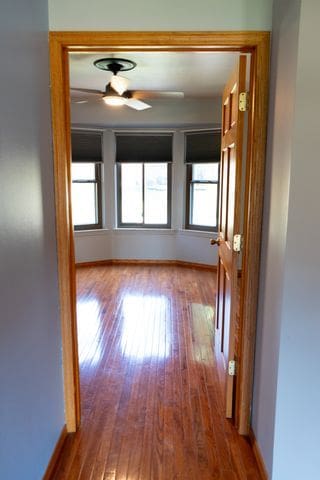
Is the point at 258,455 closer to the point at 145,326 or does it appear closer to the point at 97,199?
the point at 145,326

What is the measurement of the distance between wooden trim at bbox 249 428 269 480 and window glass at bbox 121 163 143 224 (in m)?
4.60

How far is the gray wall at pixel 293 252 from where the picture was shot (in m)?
1.43

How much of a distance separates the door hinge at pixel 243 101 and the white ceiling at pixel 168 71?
140 cm

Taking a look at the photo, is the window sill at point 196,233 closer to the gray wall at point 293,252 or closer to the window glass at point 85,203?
the window glass at point 85,203

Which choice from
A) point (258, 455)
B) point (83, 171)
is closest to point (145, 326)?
point (258, 455)

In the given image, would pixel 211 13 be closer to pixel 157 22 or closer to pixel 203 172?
pixel 157 22

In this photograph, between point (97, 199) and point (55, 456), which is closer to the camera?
point (55, 456)

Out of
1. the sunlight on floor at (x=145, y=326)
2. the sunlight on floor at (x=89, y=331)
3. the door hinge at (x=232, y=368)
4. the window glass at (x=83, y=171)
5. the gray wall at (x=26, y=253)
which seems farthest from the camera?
→ the window glass at (x=83, y=171)

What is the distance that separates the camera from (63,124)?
193 cm

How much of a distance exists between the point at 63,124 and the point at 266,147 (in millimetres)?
1077

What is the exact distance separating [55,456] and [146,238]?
14.9ft

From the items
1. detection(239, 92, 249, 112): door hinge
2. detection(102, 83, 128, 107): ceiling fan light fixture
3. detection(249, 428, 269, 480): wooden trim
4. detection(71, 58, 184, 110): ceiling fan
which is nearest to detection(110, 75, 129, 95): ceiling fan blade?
detection(71, 58, 184, 110): ceiling fan

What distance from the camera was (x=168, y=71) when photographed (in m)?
4.07

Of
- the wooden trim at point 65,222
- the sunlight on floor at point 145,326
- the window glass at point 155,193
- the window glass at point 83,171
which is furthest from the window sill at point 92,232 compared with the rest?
the wooden trim at point 65,222
